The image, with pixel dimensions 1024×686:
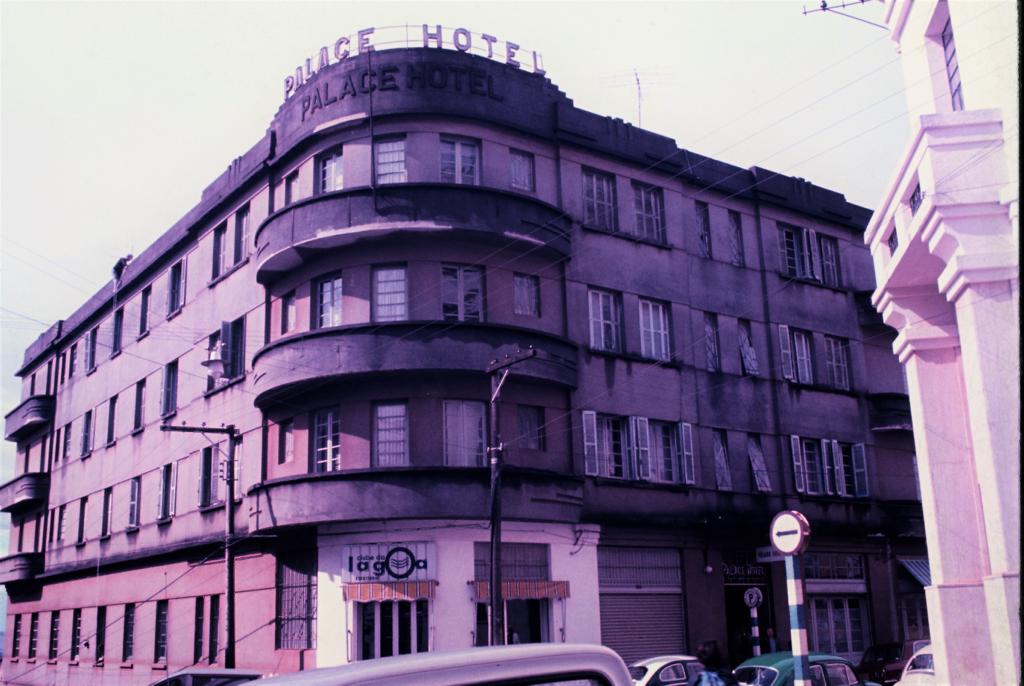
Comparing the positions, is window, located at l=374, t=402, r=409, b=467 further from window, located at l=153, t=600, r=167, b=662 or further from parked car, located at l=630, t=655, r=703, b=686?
window, located at l=153, t=600, r=167, b=662

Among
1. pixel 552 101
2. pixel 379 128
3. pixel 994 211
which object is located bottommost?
pixel 994 211

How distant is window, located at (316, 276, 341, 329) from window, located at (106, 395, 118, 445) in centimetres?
1653

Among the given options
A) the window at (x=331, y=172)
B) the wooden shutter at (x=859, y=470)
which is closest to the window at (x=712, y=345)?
the wooden shutter at (x=859, y=470)

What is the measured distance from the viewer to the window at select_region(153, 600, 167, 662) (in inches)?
1224

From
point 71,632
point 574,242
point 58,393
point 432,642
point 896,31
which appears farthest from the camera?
point 58,393

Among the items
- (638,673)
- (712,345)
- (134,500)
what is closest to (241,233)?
(134,500)

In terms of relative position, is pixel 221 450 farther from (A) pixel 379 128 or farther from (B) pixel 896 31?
(B) pixel 896 31

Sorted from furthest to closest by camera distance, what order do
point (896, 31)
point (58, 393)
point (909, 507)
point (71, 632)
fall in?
point (58, 393) → point (71, 632) → point (909, 507) → point (896, 31)

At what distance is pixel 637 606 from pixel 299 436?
988 cm

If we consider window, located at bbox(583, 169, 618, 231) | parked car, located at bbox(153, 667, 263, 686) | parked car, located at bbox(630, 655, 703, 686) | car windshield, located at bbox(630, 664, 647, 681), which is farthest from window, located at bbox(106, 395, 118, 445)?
parked car, located at bbox(630, 655, 703, 686)

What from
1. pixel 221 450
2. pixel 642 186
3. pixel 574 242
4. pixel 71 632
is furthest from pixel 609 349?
pixel 71 632

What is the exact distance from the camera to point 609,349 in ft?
89.6

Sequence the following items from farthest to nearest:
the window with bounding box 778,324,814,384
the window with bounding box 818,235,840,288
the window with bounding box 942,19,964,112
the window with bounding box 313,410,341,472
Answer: the window with bounding box 818,235,840,288 < the window with bounding box 778,324,814,384 < the window with bounding box 313,410,341,472 < the window with bounding box 942,19,964,112

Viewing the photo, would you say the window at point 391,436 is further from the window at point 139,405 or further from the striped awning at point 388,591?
the window at point 139,405
